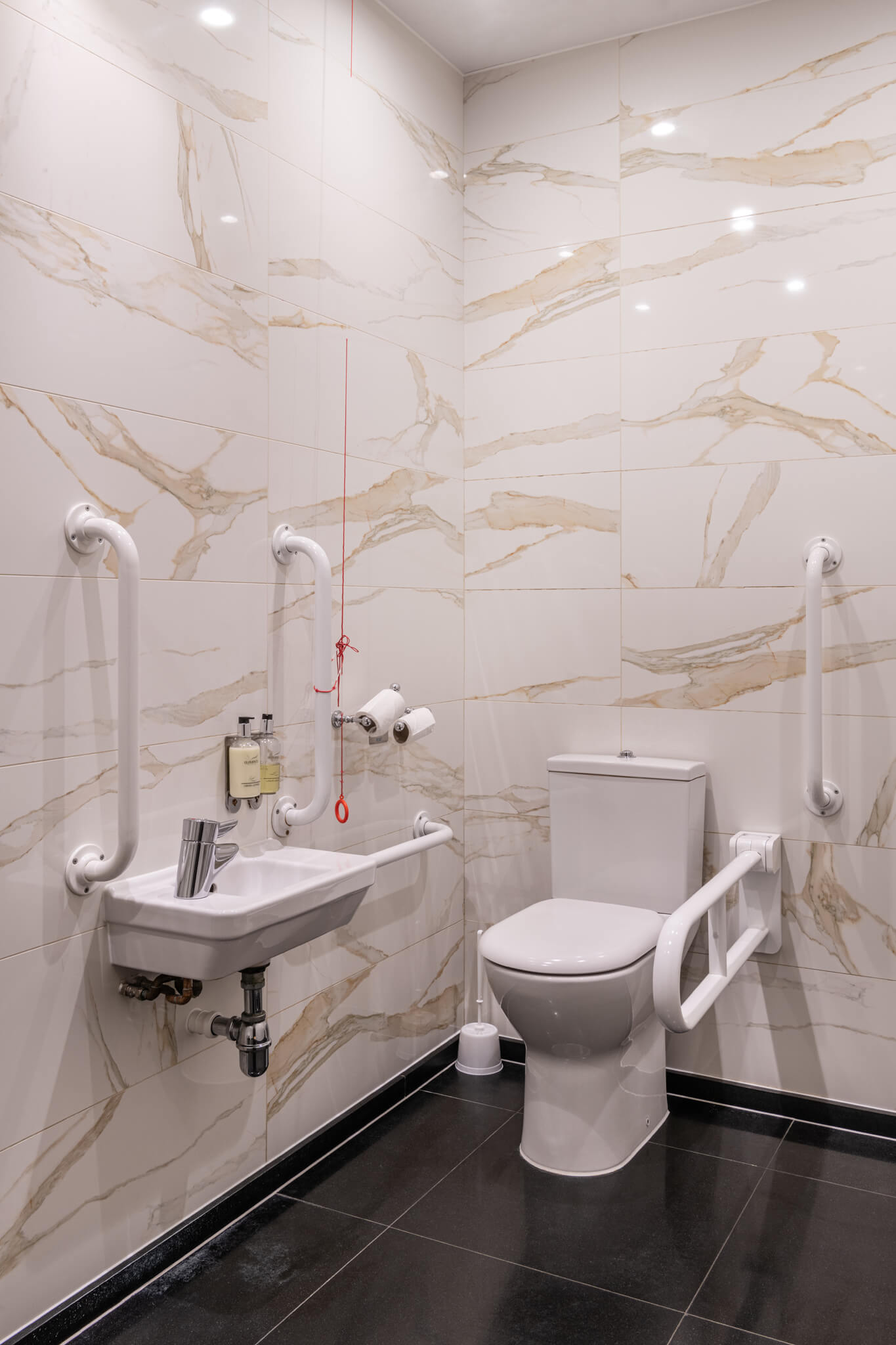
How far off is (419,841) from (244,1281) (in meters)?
0.93

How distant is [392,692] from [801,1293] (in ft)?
4.48

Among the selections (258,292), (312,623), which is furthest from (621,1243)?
(258,292)

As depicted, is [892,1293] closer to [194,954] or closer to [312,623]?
[194,954]

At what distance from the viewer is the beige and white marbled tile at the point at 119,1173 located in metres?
1.55

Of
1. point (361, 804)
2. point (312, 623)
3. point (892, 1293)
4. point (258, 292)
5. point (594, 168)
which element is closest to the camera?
point (892, 1293)

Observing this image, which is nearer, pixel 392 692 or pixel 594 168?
pixel 392 692

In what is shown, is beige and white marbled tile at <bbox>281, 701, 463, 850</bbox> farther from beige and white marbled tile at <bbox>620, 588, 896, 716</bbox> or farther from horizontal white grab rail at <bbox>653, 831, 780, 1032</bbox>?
horizontal white grab rail at <bbox>653, 831, 780, 1032</bbox>

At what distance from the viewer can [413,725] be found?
2.35m

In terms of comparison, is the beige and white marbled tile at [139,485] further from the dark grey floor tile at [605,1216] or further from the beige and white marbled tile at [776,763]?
the dark grey floor tile at [605,1216]

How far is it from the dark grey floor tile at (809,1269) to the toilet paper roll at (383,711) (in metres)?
1.20

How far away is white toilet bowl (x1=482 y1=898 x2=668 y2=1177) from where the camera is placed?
6.63 ft

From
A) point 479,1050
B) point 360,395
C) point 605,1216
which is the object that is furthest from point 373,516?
point 605,1216

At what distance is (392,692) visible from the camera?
2326 millimetres

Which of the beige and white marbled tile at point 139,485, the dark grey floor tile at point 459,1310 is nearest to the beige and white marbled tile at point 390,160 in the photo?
the beige and white marbled tile at point 139,485
